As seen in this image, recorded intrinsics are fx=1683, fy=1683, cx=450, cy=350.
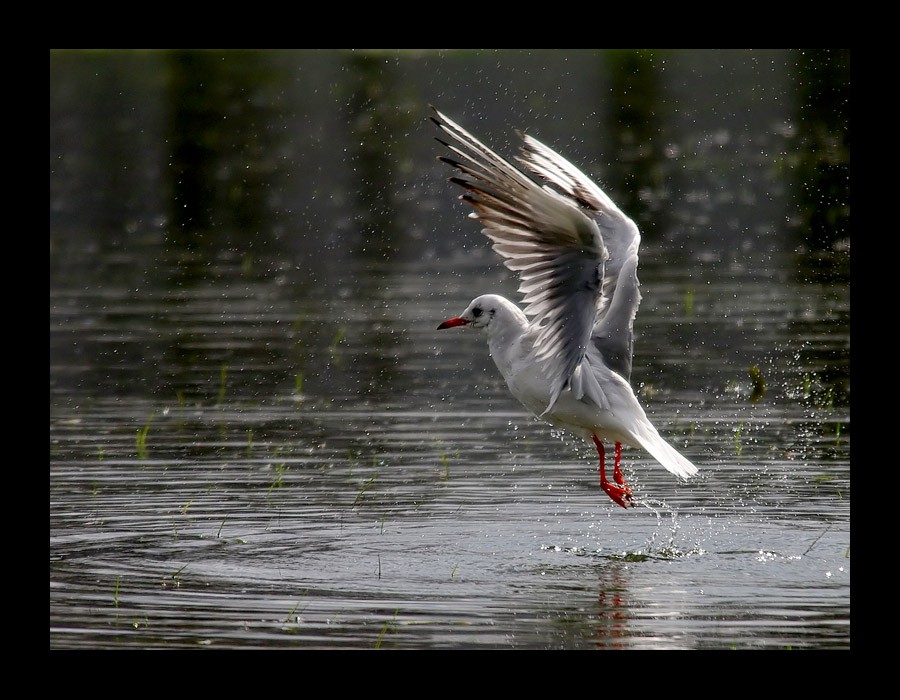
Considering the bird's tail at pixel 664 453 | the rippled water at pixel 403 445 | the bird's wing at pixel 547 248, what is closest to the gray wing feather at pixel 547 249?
the bird's wing at pixel 547 248

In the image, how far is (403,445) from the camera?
9.23 meters

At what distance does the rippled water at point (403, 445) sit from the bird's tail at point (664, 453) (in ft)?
0.76

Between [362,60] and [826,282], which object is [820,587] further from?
[362,60]

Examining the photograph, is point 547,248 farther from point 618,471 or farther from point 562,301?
point 618,471

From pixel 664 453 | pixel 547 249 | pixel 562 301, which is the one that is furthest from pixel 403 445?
pixel 547 249

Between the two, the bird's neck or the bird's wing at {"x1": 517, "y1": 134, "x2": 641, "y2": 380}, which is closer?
the bird's neck

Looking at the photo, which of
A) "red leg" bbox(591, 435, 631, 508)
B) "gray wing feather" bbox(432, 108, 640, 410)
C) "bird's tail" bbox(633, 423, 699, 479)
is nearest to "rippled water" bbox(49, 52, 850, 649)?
"red leg" bbox(591, 435, 631, 508)

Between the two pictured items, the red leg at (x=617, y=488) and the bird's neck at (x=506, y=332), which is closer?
the red leg at (x=617, y=488)

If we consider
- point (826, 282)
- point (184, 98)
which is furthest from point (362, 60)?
point (826, 282)

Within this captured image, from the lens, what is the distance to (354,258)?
15.9 m

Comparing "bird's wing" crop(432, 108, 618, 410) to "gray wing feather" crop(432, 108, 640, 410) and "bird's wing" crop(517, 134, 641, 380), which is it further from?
"bird's wing" crop(517, 134, 641, 380)

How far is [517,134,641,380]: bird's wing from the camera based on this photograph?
8289 millimetres

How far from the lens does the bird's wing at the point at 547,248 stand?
7234 mm

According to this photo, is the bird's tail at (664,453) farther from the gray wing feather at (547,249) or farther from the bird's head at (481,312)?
the bird's head at (481,312)
